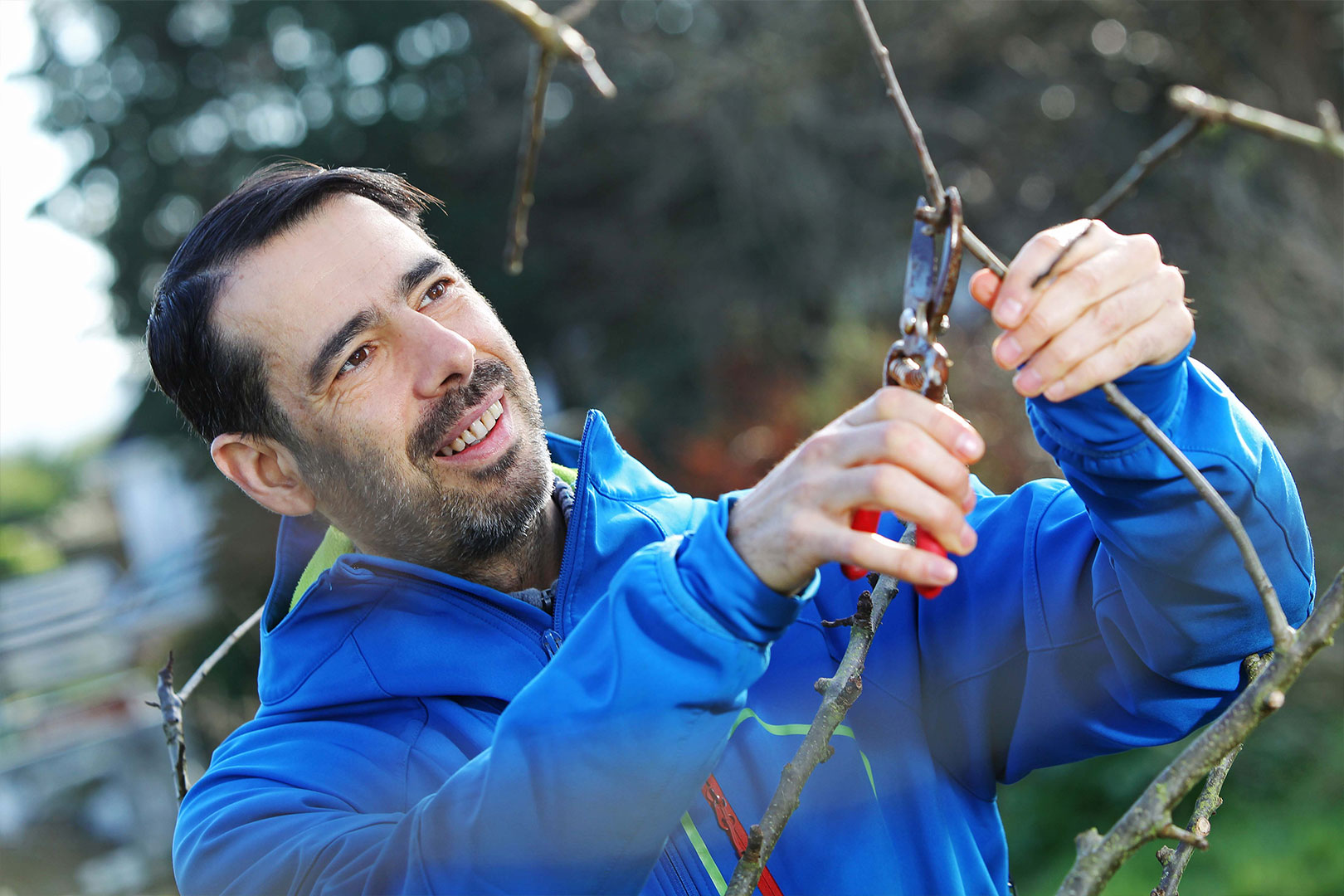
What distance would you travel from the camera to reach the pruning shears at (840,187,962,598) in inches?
38.2

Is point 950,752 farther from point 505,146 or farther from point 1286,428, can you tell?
point 505,146

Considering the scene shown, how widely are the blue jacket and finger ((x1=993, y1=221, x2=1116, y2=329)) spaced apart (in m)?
0.19

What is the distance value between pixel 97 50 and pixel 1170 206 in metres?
10.9

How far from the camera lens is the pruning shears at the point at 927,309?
971 millimetres

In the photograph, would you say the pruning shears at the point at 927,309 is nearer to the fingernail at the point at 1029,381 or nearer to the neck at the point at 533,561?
the fingernail at the point at 1029,381

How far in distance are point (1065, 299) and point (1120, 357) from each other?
98 millimetres

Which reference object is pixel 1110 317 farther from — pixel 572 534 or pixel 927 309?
pixel 572 534

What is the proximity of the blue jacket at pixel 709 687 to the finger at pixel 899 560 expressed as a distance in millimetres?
111

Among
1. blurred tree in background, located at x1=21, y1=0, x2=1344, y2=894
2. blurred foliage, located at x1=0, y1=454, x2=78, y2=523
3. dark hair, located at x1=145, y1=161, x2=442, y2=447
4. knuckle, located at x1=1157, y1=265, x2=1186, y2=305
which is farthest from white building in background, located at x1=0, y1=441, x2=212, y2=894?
blurred foliage, located at x1=0, y1=454, x2=78, y2=523

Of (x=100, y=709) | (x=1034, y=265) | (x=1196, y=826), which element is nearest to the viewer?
(x=1034, y=265)

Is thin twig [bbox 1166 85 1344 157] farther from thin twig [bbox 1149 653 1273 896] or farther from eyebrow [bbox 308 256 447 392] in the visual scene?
eyebrow [bbox 308 256 447 392]

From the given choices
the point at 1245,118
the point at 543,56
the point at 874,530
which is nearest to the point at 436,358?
the point at 543,56

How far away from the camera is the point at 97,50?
10.9 metres

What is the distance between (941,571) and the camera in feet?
3.03
